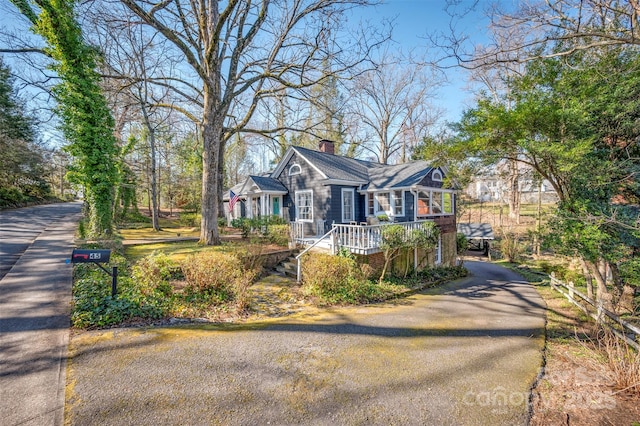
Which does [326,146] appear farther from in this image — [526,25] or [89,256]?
[89,256]

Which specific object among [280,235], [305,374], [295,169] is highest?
[295,169]

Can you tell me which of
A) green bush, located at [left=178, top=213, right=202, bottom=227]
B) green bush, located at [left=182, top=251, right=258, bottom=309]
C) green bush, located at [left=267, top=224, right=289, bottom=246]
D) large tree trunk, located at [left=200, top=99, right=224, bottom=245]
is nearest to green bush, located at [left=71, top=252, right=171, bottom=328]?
green bush, located at [left=182, top=251, right=258, bottom=309]

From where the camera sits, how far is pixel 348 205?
46.9 ft

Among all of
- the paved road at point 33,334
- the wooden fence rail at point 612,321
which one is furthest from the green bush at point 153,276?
the wooden fence rail at point 612,321

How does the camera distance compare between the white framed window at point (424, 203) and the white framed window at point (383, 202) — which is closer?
the white framed window at point (424, 203)

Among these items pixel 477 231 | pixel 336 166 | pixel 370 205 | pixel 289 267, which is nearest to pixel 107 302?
pixel 289 267

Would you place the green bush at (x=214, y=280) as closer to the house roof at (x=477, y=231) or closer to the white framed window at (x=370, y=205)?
the white framed window at (x=370, y=205)

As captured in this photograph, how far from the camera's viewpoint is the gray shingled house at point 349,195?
43.4 feet

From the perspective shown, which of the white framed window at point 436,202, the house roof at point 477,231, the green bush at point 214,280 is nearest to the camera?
the green bush at point 214,280

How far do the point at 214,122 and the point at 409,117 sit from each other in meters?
22.4

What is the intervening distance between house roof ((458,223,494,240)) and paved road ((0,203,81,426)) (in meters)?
25.2

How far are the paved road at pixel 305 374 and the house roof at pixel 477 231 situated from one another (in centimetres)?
1837

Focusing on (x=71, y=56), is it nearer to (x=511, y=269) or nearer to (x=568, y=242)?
(x=568, y=242)

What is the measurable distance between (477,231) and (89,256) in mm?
25595
